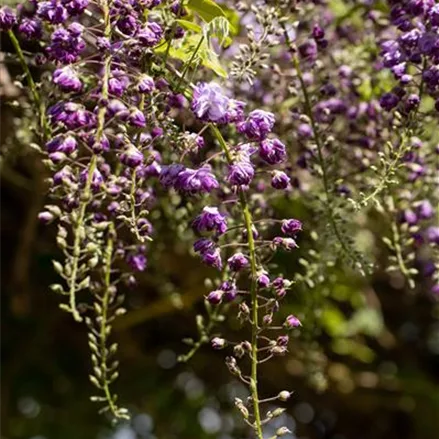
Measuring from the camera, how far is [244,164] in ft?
2.87

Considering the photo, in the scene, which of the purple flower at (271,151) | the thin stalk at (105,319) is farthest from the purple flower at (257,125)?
the thin stalk at (105,319)

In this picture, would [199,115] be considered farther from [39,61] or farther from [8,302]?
[8,302]

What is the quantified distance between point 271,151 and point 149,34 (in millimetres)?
156

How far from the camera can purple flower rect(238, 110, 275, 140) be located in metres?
0.89

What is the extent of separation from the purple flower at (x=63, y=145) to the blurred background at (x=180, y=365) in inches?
42.8

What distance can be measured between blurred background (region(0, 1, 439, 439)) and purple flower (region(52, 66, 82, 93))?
1.10 meters

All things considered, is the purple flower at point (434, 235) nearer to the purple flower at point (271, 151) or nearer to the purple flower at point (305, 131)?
the purple flower at point (305, 131)

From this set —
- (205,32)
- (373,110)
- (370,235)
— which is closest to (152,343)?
(370,235)

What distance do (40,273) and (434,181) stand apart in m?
1.07

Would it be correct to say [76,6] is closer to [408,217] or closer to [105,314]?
[105,314]

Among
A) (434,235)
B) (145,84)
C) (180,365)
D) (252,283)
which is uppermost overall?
(145,84)

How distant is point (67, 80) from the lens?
86 cm

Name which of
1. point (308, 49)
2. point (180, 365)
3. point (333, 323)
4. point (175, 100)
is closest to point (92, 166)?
point (175, 100)

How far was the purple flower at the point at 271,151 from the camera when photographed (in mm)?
896
